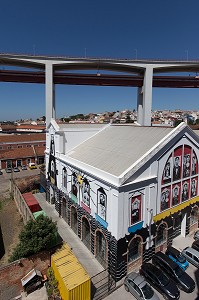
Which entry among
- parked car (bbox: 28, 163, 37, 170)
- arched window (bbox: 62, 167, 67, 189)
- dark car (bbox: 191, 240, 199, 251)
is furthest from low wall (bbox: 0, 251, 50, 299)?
parked car (bbox: 28, 163, 37, 170)

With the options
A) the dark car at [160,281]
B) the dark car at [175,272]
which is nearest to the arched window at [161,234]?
the dark car at [175,272]

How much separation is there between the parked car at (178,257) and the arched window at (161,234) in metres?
1.03

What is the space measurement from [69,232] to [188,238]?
480 inches

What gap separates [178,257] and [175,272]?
2.06m

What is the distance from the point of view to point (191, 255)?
1830cm

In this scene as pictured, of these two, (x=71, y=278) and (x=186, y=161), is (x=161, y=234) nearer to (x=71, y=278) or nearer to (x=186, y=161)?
(x=186, y=161)

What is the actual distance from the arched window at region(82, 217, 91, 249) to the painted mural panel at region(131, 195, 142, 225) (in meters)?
5.37

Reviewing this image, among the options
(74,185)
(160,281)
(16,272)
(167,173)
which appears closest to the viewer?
(160,281)

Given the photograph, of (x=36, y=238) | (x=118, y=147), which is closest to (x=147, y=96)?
(x=118, y=147)

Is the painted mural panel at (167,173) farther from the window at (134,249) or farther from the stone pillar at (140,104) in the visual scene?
the stone pillar at (140,104)

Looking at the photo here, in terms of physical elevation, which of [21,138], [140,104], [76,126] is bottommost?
[21,138]

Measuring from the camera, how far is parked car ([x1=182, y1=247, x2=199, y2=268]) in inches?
705

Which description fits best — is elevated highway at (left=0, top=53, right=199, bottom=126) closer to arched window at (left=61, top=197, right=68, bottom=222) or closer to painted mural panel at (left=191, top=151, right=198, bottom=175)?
arched window at (left=61, top=197, right=68, bottom=222)

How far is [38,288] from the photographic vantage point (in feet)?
52.2
